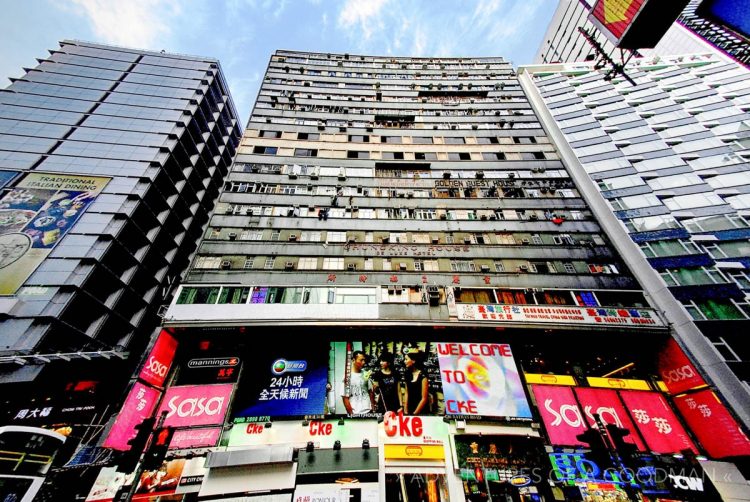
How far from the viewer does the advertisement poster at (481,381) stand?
54.3 ft

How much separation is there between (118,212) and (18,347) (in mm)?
11755

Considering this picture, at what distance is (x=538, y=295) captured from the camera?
20766 mm

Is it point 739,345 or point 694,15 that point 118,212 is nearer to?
point 694,15

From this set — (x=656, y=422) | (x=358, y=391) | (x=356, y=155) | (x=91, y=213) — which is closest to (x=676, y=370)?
(x=656, y=422)

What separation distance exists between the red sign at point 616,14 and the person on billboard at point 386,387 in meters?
17.9

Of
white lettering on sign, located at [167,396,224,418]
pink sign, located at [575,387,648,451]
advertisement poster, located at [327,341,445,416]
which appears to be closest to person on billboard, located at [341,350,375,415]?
advertisement poster, located at [327,341,445,416]

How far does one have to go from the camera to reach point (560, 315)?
19344mm

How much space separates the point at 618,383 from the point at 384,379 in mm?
14144

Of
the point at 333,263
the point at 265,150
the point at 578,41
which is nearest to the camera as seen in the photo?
the point at 333,263

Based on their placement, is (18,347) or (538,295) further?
(538,295)

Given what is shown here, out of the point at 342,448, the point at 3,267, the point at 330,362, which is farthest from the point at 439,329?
the point at 3,267

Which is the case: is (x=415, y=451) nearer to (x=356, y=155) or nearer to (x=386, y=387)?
(x=386, y=387)

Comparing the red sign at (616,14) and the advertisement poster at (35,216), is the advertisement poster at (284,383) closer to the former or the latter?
the advertisement poster at (35,216)

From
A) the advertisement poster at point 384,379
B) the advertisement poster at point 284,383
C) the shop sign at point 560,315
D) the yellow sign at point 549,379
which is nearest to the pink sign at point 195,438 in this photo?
the advertisement poster at point 284,383
